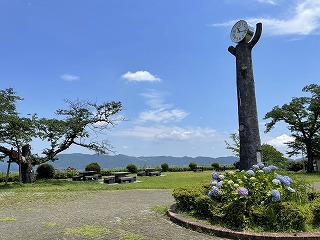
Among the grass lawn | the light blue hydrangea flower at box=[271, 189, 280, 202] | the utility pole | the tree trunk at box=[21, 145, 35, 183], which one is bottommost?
the grass lawn

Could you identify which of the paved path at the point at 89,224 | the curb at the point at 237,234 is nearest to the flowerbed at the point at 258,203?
the curb at the point at 237,234

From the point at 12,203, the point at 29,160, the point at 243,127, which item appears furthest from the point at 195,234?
the point at 29,160

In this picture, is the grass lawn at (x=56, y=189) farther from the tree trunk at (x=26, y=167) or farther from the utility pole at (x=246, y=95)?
the tree trunk at (x=26, y=167)

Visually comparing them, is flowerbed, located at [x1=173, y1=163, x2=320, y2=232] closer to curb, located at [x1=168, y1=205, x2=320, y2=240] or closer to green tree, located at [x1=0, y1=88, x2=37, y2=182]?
curb, located at [x1=168, y1=205, x2=320, y2=240]

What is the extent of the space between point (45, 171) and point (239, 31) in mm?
18420

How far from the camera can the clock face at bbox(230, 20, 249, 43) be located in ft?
29.7

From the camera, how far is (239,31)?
922 cm

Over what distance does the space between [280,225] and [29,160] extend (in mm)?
15474

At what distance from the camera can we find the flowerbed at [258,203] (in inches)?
189

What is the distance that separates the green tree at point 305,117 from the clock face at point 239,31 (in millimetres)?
20355

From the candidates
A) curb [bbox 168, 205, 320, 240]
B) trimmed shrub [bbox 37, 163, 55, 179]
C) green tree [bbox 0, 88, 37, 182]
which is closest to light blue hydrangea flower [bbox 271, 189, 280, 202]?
curb [bbox 168, 205, 320, 240]

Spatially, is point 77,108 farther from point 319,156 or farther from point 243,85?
point 319,156

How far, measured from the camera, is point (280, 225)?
4.79 meters

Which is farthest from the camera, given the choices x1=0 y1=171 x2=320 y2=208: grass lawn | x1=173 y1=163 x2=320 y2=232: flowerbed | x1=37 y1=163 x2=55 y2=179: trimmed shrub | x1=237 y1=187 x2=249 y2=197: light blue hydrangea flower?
x1=37 y1=163 x2=55 y2=179: trimmed shrub
